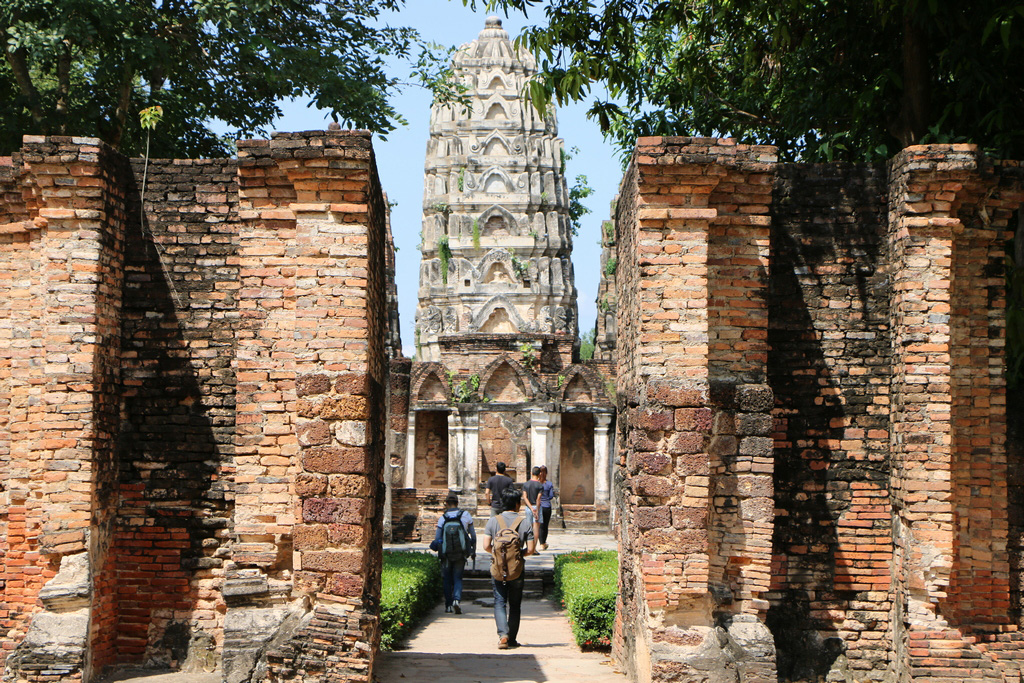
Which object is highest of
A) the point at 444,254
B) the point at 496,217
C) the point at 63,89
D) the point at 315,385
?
the point at 496,217

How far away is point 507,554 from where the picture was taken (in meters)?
9.87

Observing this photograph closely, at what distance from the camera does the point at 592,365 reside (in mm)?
25391

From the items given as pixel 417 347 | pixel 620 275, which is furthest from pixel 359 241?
pixel 417 347

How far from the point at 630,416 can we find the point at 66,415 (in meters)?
4.02

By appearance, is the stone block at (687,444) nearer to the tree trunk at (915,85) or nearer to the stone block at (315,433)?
the stone block at (315,433)

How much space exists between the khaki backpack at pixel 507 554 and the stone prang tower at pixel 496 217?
35.9m

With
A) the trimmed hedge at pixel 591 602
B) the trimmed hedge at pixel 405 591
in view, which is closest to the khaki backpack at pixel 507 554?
the trimmed hedge at pixel 591 602

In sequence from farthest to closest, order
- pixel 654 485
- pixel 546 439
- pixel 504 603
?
pixel 546 439 → pixel 504 603 → pixel 654 485

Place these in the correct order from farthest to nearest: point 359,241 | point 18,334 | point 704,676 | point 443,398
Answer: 1. point 443,398
2. point 18,334
3. point 359,241
4. point 704,676

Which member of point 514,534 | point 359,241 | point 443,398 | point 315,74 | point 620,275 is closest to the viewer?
point 359,241

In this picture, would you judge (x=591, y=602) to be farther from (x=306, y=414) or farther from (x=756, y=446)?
(x=306, y=414)

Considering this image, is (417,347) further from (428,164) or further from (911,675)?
(911,675)

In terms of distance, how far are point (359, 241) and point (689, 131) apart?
26.7 feet

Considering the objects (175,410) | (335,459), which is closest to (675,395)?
(335,459)
